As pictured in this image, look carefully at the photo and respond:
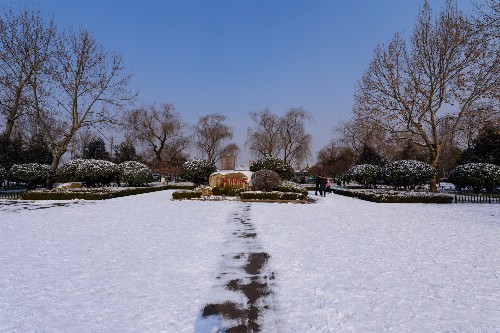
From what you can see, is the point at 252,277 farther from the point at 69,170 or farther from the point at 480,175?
the point at 69,170

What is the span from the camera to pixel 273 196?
62.9 feet

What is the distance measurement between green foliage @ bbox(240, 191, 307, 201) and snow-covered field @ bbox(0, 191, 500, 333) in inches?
343

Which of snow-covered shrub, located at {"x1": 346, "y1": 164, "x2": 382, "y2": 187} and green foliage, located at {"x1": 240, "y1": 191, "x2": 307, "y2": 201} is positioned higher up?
snow-covered shrub, located at {"x1": 346, "y1": 164, "x2": 382, "y2": 187}

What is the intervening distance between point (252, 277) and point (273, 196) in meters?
13.8

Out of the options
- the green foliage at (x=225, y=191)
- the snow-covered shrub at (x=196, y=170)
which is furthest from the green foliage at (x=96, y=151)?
the green foliage at (x=225, y=191)

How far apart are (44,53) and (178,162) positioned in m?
33.7

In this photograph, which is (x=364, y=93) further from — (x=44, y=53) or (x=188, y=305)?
(x=44, y=53)

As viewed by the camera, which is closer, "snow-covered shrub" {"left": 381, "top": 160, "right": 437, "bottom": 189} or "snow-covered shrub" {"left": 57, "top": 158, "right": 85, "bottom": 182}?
"snow-covered shrub" {"left": 381, "top": 160, "right": 437, "bottom": 189}

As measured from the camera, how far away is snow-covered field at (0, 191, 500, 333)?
12.5 feet

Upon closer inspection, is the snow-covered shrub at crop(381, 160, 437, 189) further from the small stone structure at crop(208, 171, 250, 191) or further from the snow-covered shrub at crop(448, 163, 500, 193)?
the small stone structure at crop(208, 171, 250, 191)

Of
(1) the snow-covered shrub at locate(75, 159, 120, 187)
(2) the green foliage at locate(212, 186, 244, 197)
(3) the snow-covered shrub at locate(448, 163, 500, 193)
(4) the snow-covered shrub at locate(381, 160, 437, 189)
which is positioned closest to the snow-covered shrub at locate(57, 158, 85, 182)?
(1) the snow-covered shrub at locate(75, 159, 120, 187)

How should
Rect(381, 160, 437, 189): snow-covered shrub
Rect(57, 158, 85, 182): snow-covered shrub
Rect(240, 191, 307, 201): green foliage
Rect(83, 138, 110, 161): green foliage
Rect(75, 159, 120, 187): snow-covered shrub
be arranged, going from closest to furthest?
Rect(240, 191, 307, 201): green foliage < Rect(381, 160, 437, 189): snow-covered shrub < Rect(75, 159, 120, 187): snow-covered shrub < Rect(57, 158, 85, 182): snow-covered shrub < Rect(83, 138, 110, 161): green foliage

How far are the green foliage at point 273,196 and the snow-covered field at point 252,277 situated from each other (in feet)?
28.6

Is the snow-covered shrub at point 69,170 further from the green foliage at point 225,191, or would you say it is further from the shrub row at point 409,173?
the shrub row at point 409,173
